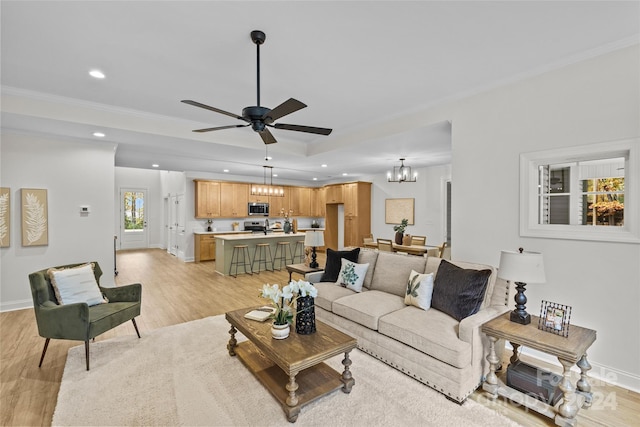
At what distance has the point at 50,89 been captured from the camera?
10.9 ft

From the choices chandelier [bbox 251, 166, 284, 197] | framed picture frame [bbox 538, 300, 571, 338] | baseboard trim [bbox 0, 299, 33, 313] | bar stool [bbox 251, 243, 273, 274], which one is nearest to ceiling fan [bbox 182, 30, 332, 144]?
framed picture frame [bbox 538, 300, 571, 338]

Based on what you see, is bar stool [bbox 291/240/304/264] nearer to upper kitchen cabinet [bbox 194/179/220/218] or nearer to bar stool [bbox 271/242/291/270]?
bar stool [bbox 271/242/291/270]

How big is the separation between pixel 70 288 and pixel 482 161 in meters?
4.58

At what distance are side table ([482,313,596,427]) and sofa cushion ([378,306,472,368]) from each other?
10.7 inches

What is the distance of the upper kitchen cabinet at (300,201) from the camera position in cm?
1049

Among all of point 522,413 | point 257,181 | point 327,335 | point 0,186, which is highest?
point 257,181

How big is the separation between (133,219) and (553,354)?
41.7 feet

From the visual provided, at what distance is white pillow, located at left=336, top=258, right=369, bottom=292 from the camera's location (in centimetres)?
360

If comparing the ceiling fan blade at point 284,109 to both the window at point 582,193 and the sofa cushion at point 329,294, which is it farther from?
the window at point 582,193

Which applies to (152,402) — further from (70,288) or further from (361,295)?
(361,295)

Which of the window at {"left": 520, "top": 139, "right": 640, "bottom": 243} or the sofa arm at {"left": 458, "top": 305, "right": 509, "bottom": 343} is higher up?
the window at {"left": 520, "top": 139, "right": 640, "bottom": 243}

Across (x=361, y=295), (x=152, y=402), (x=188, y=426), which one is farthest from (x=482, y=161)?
(x=152, y=402)

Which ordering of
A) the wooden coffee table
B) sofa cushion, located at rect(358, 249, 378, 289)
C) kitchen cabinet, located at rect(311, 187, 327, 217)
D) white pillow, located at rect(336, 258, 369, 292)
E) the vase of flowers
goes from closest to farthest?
the wooden coffee table, the vase of flowers, white pillow, located at rect(336, 258, 369, 292), sofa cushion, located at rect(358, 249, 378, 289), kitchen cabinet, located at rect(311, 187, 327, 217)

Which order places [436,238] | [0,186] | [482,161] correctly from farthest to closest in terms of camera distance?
[436,238] → [0,186] → [482,161]
